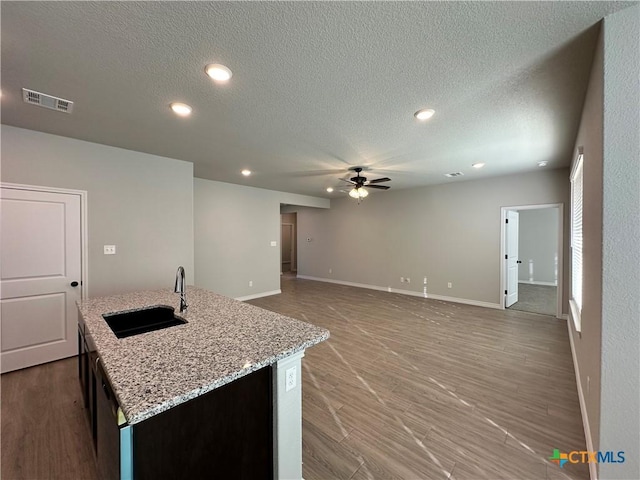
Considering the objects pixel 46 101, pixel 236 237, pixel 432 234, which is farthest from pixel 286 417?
pixel 432 234

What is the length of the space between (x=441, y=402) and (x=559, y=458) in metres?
0.77

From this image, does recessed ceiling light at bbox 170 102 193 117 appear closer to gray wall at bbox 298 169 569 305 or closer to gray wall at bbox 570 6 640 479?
gray wall at bbox 570 6 640 479

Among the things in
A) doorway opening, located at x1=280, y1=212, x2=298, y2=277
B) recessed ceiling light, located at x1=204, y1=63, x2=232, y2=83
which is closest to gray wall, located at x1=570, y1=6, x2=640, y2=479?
recessed ceiling light, located at x1=204, y1=63, x2=232, y2=83

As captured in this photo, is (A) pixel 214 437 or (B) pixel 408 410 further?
(B) pixel 408 410

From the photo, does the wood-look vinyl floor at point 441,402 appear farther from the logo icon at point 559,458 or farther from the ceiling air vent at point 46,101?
the ceiling air vent at point 46,101

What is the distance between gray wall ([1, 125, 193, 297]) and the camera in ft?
9.82

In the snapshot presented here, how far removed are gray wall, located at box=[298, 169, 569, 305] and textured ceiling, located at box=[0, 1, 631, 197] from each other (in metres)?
1.99

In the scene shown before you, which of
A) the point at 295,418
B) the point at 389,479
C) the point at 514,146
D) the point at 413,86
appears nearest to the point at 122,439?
the point at 295,418

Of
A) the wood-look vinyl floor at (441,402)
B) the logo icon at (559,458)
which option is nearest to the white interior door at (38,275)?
the wood-look vinyl floor at (441,402)

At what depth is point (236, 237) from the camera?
6039 mm

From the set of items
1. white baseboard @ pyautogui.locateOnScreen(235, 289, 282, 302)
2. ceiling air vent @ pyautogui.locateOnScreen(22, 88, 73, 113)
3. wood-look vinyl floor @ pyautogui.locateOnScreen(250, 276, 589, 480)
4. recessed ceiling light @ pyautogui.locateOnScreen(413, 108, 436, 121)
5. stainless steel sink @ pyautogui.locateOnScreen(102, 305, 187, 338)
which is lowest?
wood-look vinyl floor @ pyautogui.locateOnScreen(250, 276, 589, 480)

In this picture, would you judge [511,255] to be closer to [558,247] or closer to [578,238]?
[558,247]

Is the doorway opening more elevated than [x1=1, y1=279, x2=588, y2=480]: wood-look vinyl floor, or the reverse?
the doorway opening

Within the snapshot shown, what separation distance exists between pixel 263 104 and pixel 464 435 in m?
3.05
